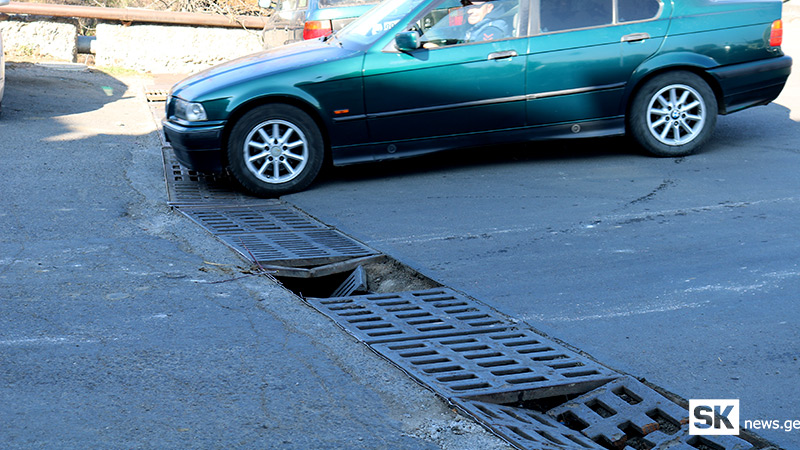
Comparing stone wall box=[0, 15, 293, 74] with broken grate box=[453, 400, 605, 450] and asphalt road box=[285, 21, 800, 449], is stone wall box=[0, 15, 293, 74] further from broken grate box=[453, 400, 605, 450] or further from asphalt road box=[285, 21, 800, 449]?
broken grate box=[453, 400, 605, 450]

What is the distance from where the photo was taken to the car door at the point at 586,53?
7992 mm

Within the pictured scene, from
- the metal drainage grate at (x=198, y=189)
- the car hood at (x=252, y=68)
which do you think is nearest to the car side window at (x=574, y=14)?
the car hood at (x=252, y=68)

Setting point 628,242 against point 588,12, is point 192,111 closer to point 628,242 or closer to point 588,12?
point 588,12

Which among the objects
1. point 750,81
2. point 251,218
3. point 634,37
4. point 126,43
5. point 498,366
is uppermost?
point 126,43

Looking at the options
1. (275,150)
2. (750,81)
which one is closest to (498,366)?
(275,150)

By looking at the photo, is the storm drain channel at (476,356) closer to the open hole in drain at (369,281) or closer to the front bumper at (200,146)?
the open hole in drain at (369,281)

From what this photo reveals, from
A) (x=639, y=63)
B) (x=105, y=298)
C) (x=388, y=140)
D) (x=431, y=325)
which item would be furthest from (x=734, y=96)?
(x=105, y=298)

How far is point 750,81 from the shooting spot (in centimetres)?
835

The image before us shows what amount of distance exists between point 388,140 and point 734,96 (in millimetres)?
3204

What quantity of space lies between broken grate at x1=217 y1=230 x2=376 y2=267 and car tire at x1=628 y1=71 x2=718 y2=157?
3.30 m

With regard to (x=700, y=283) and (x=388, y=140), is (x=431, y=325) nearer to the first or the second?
(x=700, y=283)

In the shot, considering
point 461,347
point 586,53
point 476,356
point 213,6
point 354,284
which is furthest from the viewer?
point 213,6

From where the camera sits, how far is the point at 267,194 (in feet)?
25.2

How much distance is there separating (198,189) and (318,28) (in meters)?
4.12
